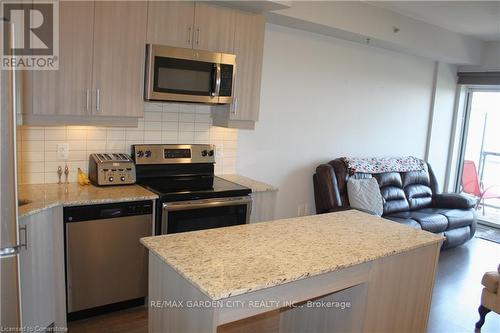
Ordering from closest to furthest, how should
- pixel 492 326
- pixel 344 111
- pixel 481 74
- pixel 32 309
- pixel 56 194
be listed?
pixel 32 309
pixel 56 194
pixel 492 326
pixel 344 111
pixel 481 74

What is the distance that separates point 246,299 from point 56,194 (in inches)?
70.8

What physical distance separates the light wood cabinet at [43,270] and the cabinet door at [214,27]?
1.69 meters

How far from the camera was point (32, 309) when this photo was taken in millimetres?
2516

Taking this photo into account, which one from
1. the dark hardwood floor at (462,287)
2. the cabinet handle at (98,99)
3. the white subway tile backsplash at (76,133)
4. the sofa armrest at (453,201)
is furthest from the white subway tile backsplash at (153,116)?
the sofa armrest at (453,201)

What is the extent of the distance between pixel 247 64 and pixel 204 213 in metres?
1.35

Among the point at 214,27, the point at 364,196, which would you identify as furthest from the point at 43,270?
the point at 364,196

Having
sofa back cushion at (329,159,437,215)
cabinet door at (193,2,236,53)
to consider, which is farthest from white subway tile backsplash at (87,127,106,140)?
sofa back cushion at (329,159,437,215)

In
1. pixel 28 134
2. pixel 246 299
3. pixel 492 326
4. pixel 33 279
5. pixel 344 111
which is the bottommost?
pixel 492 326

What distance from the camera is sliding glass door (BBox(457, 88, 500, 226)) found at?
260 inches

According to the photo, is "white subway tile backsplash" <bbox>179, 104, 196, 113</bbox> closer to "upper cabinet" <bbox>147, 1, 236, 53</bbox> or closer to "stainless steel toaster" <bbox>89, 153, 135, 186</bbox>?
"upper cabinet" <bbox>147, 1, 236, 53</bbox>

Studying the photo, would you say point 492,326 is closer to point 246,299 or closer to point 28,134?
point 246,299

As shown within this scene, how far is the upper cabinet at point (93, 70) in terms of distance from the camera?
2791mm

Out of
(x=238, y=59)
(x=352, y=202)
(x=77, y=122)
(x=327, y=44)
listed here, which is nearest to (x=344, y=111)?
(x=327, y=44)

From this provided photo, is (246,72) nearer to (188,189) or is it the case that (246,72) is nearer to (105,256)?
(188,189)
